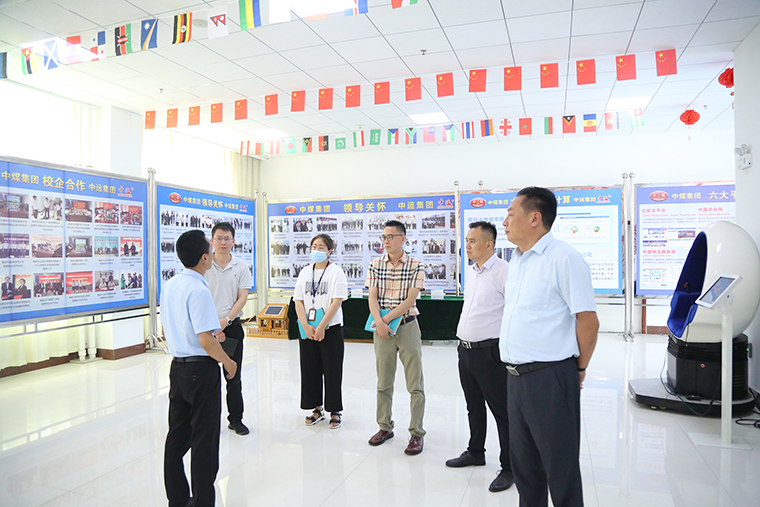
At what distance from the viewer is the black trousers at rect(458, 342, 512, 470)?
2.55m

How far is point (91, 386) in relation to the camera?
481 cm

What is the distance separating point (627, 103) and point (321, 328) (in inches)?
215

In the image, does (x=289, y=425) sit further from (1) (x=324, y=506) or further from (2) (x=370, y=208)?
(2) (x=370, y=208)

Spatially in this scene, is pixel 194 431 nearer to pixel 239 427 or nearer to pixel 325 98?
pixel 239 427

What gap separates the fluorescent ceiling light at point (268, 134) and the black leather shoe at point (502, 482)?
6479mm

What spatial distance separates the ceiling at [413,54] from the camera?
399 cm

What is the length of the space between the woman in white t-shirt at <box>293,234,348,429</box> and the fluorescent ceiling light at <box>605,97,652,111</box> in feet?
16.0

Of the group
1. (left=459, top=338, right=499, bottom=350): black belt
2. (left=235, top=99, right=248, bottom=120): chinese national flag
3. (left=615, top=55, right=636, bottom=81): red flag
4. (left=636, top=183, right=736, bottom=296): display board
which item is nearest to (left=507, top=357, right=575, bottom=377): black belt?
(left=459, top=338, right=499, bottom=350): black belt

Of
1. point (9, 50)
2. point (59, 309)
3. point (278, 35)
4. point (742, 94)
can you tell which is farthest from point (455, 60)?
point (59, 309)

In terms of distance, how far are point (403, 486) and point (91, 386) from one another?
379 centimetres

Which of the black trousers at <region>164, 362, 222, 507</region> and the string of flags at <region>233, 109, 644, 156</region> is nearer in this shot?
the black trousers at <region>164, 362, 222, 507</region>

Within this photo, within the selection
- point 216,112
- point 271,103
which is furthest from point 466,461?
point 216,112

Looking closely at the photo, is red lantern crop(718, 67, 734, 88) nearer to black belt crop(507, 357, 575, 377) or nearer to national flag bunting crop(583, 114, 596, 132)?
national flag bunting crop(583, 114, 596, 132)

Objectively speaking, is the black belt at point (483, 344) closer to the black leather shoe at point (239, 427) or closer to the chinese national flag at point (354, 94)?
the black leather shoe at point (239, 427)
